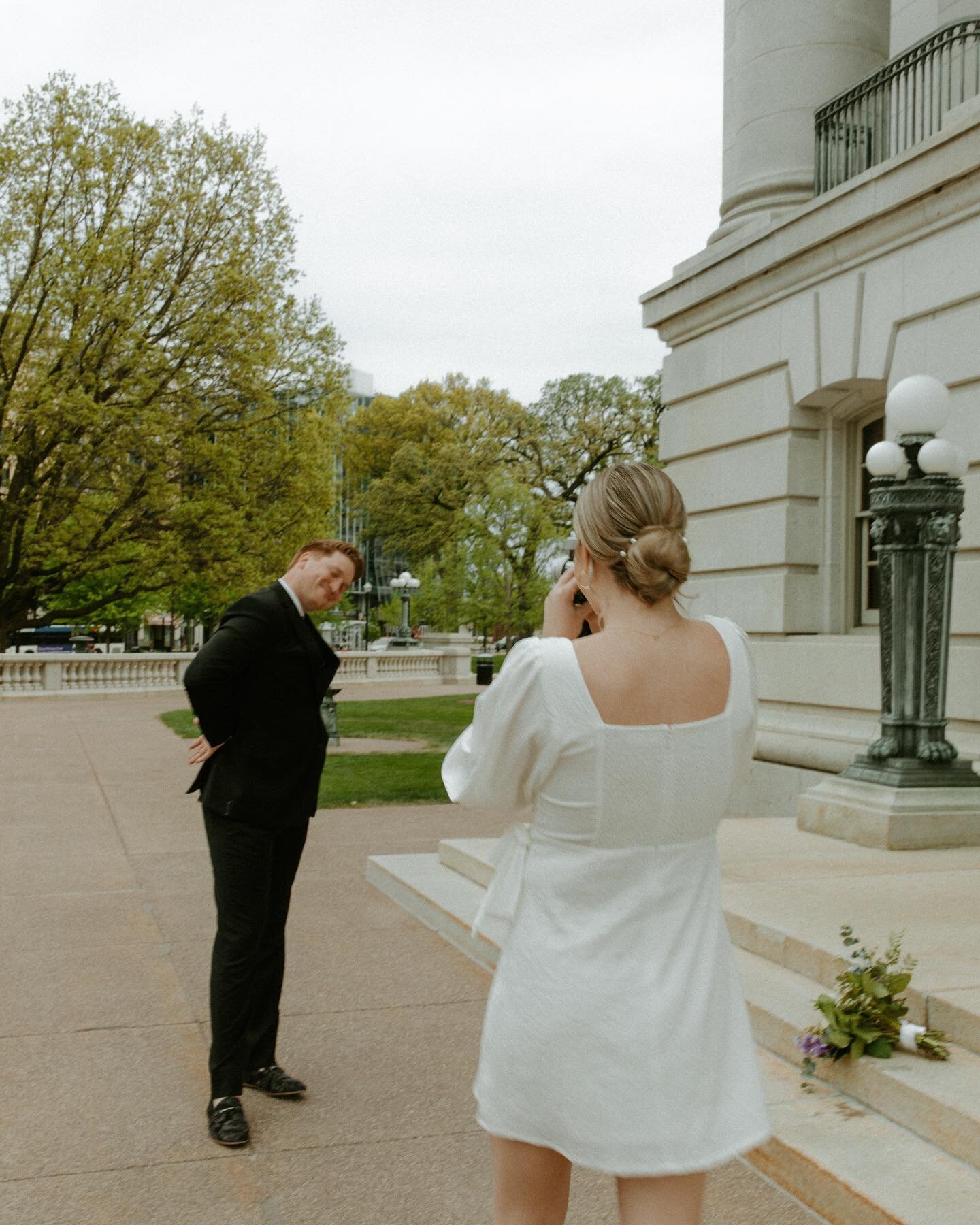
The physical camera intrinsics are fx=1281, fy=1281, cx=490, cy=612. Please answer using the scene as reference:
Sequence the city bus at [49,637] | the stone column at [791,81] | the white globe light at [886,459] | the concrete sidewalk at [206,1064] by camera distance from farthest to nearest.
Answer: the city bus at [49,637] < the stone column at [791,81] < the white globe light at [886,459] < the concrete sidewalk at [206,1064]

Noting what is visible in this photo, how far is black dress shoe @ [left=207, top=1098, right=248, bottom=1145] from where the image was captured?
13.5 ft

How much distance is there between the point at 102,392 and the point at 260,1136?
27220 millimetres

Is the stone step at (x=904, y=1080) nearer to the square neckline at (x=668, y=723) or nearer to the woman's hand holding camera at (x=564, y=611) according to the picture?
the square neckline at (x=668, y=723)

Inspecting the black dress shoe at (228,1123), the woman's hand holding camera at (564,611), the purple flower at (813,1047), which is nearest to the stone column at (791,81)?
the purple flower at (813,1047)

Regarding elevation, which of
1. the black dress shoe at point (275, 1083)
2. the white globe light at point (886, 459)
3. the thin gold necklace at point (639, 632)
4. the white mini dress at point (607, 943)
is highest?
the white globe light at point (886, 459)

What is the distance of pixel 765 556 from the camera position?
1168 cm

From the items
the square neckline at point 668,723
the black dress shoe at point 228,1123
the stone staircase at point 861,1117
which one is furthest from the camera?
the black dress shoe at point 228,1123

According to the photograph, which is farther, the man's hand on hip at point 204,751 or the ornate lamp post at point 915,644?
the ornate lamp post at point 915,644

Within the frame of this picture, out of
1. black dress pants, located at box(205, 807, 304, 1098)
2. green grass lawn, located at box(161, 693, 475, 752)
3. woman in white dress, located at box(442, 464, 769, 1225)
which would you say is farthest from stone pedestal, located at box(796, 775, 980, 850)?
green grass lawn, located at box(161, 693, 475, 752)

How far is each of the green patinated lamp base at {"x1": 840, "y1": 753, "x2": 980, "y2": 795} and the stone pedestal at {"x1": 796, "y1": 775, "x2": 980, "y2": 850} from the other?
3cm

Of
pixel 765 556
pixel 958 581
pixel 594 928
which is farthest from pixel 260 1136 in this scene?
pixel 765 556

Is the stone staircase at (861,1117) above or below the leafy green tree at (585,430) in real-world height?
below

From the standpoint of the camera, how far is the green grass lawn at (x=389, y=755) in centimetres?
1324

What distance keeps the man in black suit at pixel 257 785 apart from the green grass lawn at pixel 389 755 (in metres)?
6.27
